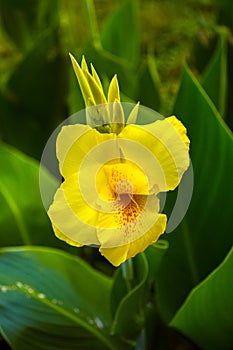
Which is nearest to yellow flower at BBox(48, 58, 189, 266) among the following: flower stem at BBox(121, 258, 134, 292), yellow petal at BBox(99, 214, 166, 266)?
yellow petal at BBox(99, 214, 166, 266)

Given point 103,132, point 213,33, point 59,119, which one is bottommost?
point 59,119

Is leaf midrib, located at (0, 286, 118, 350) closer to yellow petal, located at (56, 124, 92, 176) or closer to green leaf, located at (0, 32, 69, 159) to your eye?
yellow petal, located at (56, 124, 92, 176)

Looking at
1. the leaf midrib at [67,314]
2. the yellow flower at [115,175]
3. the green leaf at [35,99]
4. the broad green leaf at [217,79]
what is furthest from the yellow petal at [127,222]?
the green leaf at [35,99]

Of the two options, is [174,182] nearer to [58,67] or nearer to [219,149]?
[219,149]

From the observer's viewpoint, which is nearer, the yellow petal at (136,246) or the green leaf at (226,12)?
the yellow petal at (136,246)

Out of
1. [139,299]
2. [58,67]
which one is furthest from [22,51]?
[139,299]

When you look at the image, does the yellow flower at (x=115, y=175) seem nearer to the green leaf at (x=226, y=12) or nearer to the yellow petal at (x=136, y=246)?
the yellow petal at (x=136, y=246)
